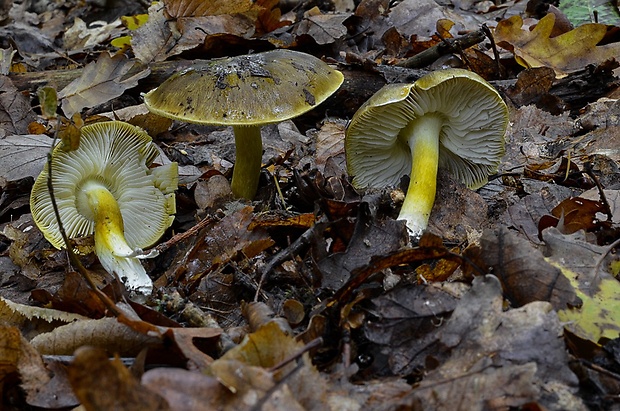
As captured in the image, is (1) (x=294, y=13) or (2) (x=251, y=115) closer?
(2) (x=251, y=115)

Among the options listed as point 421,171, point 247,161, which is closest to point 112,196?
point 247,161

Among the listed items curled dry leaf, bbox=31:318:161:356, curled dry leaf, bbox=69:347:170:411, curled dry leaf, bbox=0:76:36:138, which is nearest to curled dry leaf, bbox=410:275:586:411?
curled dry leaf, bbox=69:347:170:411

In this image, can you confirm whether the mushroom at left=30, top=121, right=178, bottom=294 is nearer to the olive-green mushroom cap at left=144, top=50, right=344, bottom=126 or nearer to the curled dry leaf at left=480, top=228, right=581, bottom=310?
the olive-green mushroom cap at left=144, top=50, right=344, bottom=126

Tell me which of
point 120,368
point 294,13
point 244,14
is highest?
point 120,368

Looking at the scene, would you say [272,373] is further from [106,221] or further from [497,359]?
[106,221]

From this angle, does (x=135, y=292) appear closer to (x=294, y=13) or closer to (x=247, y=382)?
(x=247, y=382)

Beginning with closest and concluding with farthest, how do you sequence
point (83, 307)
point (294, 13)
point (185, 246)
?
1. point (83, 307)
2. point (185, 246)
3. point (294, 13)

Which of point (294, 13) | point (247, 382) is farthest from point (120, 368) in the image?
point (294, 13)
